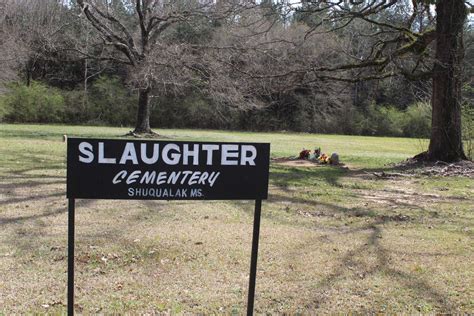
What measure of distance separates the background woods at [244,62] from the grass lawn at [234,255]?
21.8 ft

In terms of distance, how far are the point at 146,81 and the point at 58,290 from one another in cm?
1672

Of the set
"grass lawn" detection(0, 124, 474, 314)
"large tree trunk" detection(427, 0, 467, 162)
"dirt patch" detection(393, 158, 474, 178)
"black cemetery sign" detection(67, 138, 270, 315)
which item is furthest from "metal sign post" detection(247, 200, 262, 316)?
"large tree trunk" detection(427, 0, 467, 162)

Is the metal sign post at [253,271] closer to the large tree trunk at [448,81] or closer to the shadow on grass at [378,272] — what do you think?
the shadow on grass at [378,272]

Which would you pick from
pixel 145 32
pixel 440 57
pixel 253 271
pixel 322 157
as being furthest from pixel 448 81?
pixel 145 32

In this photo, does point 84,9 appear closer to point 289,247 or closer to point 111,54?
point 111,54

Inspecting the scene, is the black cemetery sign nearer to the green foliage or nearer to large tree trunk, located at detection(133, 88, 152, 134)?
large tree trunk, located at detection(133, 88, 152, 134)

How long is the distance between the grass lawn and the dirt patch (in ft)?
12.7

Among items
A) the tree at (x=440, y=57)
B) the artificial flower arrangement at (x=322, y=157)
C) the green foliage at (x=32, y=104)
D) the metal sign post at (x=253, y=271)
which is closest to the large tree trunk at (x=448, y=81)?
the tree at (x=440, y=57)

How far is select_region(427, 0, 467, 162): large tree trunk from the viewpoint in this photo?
13.2 meters

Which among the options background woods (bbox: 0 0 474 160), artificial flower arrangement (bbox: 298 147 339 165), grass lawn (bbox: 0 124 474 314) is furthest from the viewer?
artificial flower arrangement (bbox: 298 147 339 165)

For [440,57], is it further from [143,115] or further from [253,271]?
[143,115]

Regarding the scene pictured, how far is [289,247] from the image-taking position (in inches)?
218

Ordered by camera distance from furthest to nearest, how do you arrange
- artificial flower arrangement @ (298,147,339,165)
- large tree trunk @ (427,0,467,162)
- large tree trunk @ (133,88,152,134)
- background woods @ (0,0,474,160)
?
large tree trunk @ (133,88,152,134) → artificial flower arrangement @ (298,147,339,165) → background woods @ (0,0,474,160) → large tree trunk @ (427,0,467,162)

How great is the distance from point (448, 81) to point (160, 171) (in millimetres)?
12072
